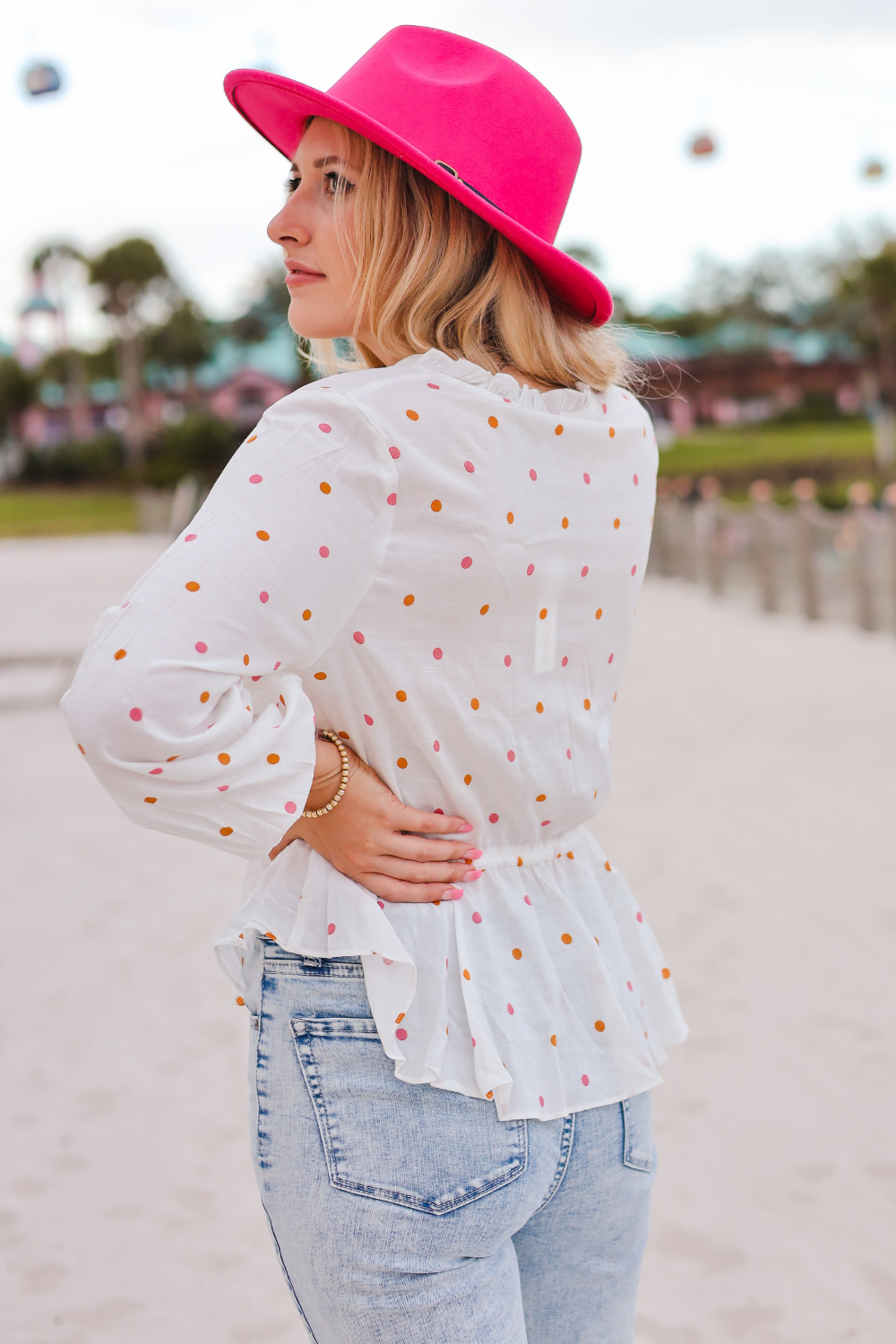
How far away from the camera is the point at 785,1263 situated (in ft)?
8.74

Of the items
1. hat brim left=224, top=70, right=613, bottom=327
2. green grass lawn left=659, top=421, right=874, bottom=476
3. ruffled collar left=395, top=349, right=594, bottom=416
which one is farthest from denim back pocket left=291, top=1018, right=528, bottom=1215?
green grass lawn left=659, top=421, right=874, bottom=476

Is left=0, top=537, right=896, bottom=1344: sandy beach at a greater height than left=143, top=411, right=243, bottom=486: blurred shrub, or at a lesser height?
greater

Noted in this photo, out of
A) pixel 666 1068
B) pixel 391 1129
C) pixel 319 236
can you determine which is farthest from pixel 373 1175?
pixel 666 1068

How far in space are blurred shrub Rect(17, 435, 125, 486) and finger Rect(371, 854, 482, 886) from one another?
40989mm

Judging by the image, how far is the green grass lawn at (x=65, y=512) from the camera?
95.2ft

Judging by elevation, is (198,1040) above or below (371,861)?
below

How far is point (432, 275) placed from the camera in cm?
107

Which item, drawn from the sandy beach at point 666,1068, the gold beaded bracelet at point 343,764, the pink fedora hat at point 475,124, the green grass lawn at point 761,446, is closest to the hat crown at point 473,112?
the pink fedora hat at point 475,124

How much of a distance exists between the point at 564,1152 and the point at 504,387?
65 centimetres

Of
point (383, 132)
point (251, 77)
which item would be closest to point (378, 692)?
point (383, 132)

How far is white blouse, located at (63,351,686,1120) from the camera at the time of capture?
937mm

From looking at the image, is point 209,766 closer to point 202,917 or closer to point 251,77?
point 251,77

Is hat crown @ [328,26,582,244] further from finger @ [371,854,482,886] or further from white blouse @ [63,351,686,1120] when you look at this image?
finger @ [371,854,482,886]

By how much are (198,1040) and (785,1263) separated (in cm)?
183
